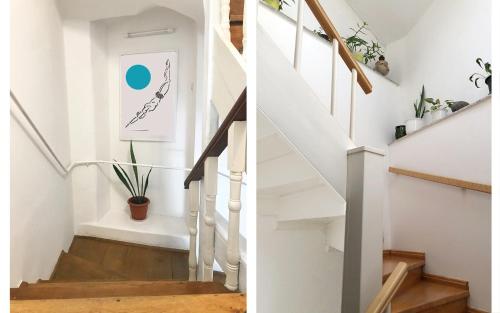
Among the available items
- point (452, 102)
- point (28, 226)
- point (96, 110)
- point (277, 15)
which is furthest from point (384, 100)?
point (28, 226)

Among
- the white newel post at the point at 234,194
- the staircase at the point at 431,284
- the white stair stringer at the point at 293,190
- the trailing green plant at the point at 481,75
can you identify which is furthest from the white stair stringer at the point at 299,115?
the trailing green plant at the point at 481,75

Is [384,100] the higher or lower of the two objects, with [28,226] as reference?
higher

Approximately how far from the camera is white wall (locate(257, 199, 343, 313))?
0.54 meters

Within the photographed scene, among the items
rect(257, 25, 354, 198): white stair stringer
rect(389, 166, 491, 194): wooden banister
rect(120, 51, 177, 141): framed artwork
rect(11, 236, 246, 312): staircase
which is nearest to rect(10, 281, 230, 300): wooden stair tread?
rect(11, 236, 246, 312): staircase

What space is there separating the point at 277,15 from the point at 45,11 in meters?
0.79

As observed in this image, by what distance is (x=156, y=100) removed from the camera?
0.46 meters

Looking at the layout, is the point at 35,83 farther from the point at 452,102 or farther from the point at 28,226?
the point at 452,102

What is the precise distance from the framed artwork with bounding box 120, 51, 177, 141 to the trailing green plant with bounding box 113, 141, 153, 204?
1.5 inches

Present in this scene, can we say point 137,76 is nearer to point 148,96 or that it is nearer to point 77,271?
point 148,96

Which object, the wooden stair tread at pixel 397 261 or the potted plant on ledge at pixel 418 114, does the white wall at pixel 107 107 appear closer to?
the potted plant on ledge at pixel 418 114

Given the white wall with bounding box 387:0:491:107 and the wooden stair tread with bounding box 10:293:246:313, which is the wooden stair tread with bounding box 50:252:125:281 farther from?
the white wall with bounding box 387:0:491:107

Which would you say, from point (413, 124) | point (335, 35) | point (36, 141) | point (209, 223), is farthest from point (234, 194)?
point (335, 35)

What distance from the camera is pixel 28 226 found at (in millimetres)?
386

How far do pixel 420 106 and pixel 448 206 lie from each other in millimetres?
257
